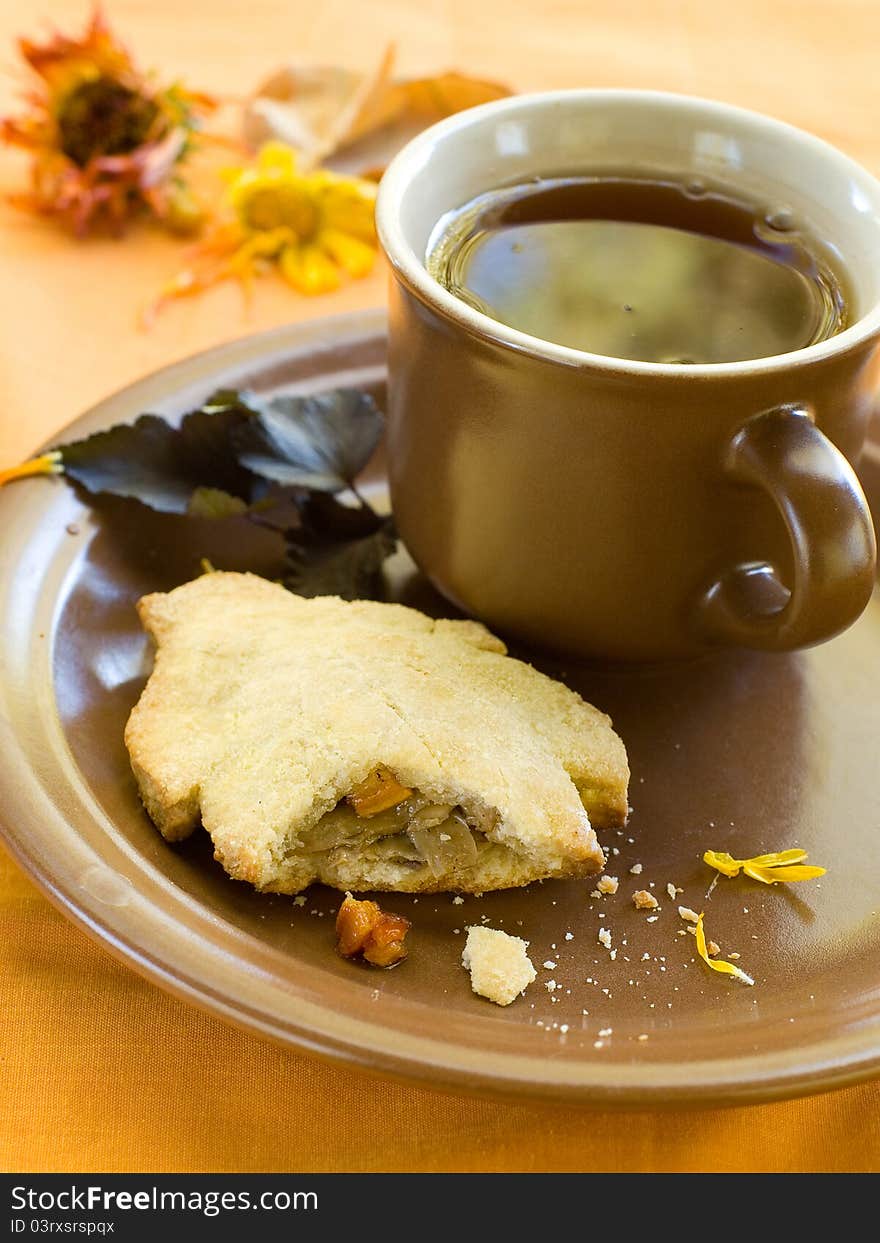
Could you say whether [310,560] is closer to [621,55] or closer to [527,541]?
[527,541]

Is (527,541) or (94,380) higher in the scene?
(527,541)

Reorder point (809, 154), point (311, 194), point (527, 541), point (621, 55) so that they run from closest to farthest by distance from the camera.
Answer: point (527, 541) < point (809, 154) < point (311, 194) < point (621, 55)

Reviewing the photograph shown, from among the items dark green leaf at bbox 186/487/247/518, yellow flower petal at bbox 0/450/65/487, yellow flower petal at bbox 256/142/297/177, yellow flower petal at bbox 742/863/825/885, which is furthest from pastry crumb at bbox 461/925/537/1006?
yellow flower petal at bbox 256/142/297/177

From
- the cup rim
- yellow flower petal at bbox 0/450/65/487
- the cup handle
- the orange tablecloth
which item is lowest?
the orange tablecloth

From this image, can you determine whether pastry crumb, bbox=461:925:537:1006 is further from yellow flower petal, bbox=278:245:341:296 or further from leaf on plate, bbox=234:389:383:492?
yellow flower petal, bbox=278:245:341:296

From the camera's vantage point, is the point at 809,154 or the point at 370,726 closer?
the point at 370,726

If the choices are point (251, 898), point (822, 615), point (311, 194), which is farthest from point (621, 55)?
point (251, 898)

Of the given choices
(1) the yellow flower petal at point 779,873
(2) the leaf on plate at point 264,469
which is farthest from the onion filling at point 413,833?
(2) the leaf on plate at point 264,469
